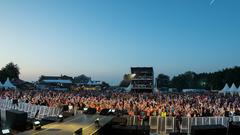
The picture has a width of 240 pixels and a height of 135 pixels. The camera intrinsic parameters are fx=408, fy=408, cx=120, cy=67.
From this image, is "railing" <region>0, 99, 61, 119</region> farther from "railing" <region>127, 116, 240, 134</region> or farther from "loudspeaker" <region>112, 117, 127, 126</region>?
"railing" <region>127, 116, 240, 134</region>

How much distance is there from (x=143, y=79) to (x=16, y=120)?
178 ft

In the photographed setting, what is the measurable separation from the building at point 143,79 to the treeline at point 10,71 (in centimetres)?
10049

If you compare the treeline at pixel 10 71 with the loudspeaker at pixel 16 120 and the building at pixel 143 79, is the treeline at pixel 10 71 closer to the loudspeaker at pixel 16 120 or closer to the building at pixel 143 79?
the building at pixel 143 79

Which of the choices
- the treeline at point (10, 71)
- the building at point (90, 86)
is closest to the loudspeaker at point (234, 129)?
the building at point (90, 86)

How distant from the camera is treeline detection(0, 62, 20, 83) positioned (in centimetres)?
16550

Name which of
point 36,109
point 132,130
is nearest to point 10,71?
point 36,109

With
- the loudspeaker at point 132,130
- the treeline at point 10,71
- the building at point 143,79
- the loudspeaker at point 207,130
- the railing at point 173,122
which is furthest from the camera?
the treeline at point 10,71

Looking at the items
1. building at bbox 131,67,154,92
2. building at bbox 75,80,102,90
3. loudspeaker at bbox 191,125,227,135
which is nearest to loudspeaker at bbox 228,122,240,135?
loudspeaker at bbox 191,125,227,135

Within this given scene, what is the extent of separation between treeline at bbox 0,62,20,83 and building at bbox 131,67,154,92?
100 metres

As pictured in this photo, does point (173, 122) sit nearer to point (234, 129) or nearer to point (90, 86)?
point (234, 129)

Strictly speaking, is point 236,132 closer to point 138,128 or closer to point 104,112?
point 138,128

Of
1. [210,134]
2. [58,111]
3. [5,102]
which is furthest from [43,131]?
[5,102]

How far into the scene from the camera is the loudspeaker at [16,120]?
20703mm

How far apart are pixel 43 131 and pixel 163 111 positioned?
1408cm
